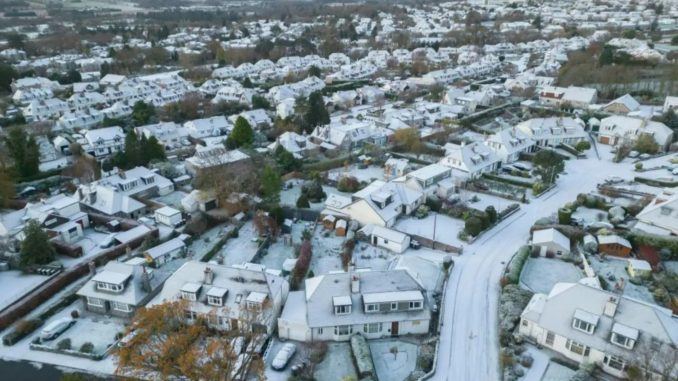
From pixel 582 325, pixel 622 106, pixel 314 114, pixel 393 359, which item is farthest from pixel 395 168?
pixel 622 106

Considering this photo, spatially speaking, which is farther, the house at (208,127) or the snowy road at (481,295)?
the house at (208,127)

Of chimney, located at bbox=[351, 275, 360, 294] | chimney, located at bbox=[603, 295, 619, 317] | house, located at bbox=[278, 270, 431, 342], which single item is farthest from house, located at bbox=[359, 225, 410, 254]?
chimney, located at bbox=[603, 295, 619, 317]

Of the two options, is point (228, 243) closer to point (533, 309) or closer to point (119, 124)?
point (533, 309)

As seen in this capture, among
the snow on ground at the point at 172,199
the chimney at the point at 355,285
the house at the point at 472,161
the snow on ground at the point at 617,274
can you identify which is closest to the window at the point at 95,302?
the snow on ground at the point at 172,199

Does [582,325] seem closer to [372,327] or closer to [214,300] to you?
[372,327]

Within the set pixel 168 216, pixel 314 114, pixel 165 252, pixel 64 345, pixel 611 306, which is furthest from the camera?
pixel 314 114

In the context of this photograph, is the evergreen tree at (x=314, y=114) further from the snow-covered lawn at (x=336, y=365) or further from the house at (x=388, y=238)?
the snow-covered lawn at (x=336, y=365)
